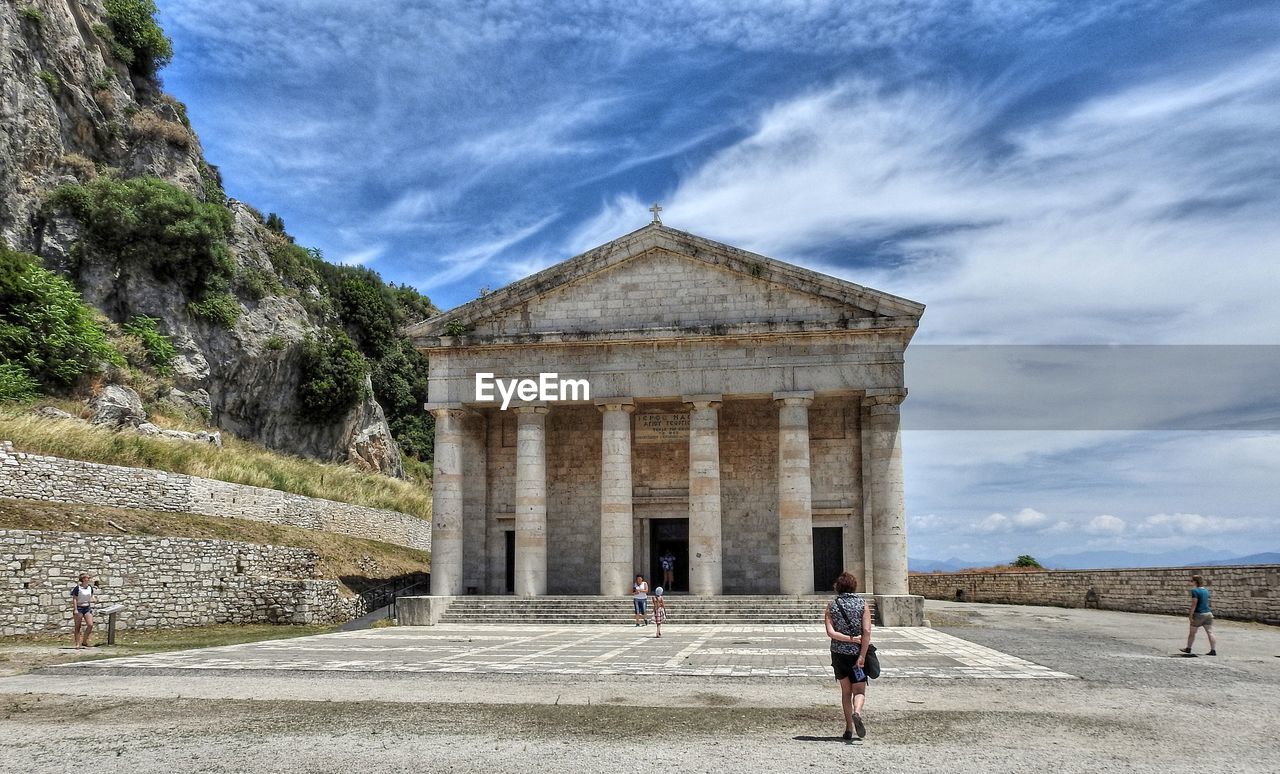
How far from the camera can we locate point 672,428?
30109mm

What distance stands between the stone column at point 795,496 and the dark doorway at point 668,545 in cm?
432

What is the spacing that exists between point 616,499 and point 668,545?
4.24 metres

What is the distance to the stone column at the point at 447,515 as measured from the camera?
27.9 m

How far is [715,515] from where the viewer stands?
2708 centimetres

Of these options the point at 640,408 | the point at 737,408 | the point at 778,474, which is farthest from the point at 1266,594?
the point at 640,408

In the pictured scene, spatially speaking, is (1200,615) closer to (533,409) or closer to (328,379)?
(533,409)

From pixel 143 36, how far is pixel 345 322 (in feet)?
70.8

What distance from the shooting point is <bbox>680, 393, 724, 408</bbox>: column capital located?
27188 millimetres

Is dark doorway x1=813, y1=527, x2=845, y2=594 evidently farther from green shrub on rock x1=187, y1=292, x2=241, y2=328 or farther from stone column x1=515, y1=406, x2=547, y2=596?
green shrub on rock x1=187, y1=292, x2=241, y2=328

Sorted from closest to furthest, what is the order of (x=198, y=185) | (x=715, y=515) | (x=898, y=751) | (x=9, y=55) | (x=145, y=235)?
(x=898, y=751) < (x=715, y=515) < (x=9, y=55) < (x=145, y=235) < (x=198, y=185)

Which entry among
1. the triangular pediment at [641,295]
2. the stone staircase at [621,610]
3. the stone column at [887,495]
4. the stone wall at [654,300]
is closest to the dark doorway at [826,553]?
the stone column at [887,495]

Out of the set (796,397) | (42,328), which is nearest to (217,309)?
(42,328)

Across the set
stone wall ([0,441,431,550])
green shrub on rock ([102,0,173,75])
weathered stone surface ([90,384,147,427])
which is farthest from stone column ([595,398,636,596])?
green shrub on rock ([102,0,173,75])

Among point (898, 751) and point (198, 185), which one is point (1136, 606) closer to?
point (898, 751)
